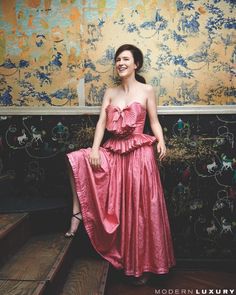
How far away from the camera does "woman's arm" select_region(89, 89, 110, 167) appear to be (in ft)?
7.28

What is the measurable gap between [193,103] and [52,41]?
1.34 meters

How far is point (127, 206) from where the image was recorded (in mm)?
2260

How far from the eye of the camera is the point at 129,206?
2.24m

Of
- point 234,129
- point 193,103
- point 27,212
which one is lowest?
point 27,212

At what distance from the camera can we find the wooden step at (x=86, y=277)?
1.86 metres

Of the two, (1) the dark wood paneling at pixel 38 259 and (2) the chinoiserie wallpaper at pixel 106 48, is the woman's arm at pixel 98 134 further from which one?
(1) the dark wood paneling at pixel 38 259

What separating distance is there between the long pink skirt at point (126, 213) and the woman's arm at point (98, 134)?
5 cm

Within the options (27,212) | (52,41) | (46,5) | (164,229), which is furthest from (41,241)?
(46,5)

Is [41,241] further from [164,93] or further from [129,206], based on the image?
[164,93]

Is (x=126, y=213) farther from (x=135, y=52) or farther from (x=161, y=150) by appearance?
(x=135, y=52)

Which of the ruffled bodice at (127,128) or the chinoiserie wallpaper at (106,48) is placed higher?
the chinoiserie wallpaper at (106,48)

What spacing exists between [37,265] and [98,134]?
105 cm

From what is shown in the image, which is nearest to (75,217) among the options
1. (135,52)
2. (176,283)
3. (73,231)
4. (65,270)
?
(73,231)

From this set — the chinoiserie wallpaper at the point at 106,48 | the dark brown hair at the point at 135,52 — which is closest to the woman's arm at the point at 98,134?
the chinoiserie wallpaper at the point at 106,48
